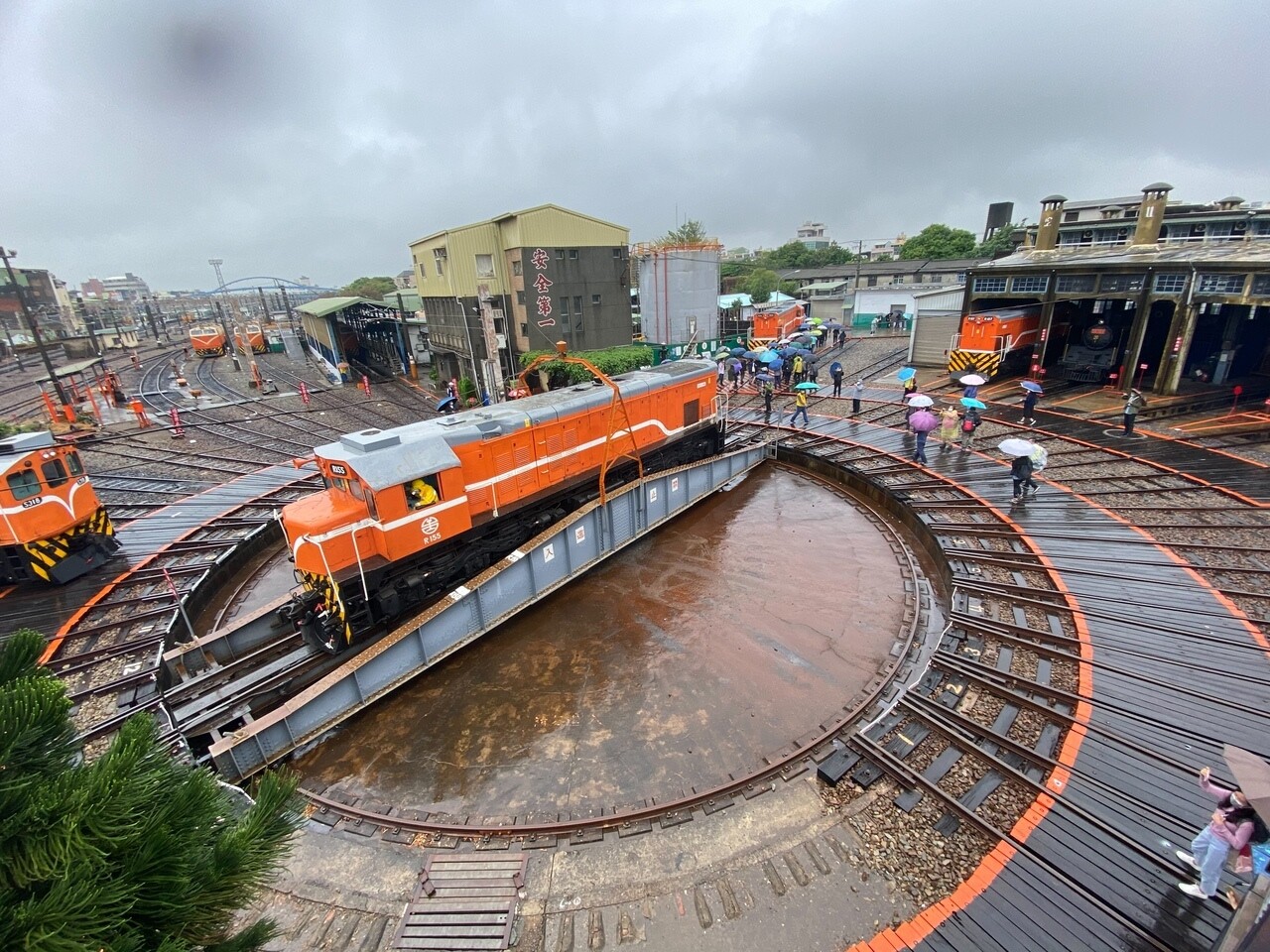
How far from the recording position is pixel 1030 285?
2419 centimetres

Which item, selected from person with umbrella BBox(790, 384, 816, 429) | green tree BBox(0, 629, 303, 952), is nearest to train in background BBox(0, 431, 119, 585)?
green tree BBox(0, 629, 303, 952)

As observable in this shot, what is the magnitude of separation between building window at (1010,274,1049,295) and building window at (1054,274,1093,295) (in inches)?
19.8

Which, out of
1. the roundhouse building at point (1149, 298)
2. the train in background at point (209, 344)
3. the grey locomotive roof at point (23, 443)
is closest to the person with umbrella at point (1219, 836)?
the grey locomotive roof at point (23, 443)

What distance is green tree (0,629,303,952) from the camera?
4.99 feet

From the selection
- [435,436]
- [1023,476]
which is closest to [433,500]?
[435,436]

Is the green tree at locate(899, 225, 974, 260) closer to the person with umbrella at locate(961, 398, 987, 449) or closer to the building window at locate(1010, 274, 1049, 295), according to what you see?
the building window at locate(1010, 274, 1049, 295)

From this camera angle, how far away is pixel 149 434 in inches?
865

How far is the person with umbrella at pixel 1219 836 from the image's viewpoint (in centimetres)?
467

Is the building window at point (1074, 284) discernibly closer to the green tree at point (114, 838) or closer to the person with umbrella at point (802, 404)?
the person with umbrella at point (802, 404)

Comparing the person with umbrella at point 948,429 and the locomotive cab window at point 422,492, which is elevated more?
the locomotive cab window at point 422,492

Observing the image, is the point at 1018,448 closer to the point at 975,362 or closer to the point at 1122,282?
the point at 975,362

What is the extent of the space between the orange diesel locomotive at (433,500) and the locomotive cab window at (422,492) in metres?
0.02

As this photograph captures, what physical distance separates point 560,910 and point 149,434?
83.5 ft

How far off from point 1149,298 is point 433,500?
25.5 m
